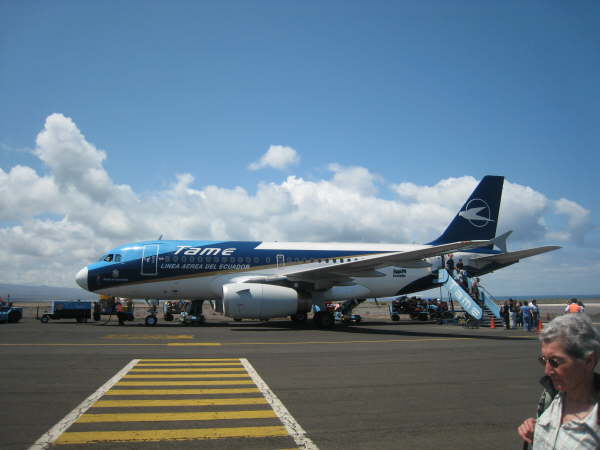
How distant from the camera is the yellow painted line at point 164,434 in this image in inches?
181

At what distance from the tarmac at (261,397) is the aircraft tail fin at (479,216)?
14555mm

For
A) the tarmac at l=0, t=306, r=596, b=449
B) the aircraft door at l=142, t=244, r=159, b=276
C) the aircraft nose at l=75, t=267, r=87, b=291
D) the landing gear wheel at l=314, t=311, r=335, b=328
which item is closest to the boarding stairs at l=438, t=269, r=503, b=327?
the landing gear wheel at l=314, t=311, r=335, b=328

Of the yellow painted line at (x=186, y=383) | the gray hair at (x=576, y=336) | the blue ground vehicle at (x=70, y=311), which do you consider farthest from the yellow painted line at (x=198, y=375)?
the blue ground vehicle at (x=70, y=311)

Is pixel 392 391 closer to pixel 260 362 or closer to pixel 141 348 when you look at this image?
pixel 260 362

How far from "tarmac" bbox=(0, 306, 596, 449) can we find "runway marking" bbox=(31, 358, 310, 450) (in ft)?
0.05

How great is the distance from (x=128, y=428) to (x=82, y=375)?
3689 mm

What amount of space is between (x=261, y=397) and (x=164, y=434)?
6.50 feet

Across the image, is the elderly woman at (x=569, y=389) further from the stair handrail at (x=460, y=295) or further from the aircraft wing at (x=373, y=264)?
the stair handrail at (x=460, y=295)

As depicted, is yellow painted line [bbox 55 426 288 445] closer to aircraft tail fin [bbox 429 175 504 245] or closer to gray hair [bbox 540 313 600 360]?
gray hair [bbox 540 313 600 360]

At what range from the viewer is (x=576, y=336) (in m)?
2.31

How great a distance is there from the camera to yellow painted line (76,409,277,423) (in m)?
5.32

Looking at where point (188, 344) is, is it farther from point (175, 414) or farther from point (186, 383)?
point (175, 414)

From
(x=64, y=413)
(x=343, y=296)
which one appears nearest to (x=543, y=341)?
(x=64, y=413)

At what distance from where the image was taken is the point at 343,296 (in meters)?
21.6
